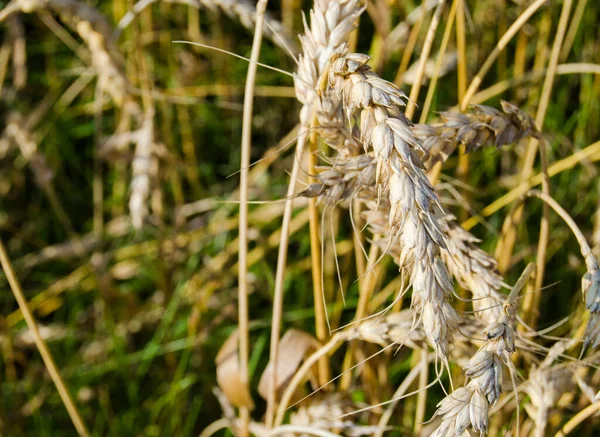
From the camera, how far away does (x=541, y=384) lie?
40.1 inches

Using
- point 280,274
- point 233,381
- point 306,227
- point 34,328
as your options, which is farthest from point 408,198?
point 306,227

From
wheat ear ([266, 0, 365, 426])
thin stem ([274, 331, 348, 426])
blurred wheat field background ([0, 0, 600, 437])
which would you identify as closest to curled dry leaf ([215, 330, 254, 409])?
blurred wheat field background ([0, 0, 600, 437])

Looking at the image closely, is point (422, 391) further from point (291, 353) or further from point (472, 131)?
point (472, 131)

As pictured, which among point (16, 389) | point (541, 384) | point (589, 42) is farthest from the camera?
point (589, 42)

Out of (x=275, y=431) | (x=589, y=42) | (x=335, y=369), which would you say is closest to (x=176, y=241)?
(x=335, y=369)

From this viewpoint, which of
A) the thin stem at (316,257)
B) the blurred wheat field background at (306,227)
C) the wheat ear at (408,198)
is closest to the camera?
the wheat ear at (408,198)

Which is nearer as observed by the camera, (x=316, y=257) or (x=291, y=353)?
(x=316, y=257)

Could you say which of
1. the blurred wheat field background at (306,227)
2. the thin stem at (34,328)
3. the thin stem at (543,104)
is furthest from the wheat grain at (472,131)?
the thin stem at (34,328)

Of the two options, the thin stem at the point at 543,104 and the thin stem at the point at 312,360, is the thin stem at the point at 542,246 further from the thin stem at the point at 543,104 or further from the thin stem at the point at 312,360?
the thin stem at the point at 312,360

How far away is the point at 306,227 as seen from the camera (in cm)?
188

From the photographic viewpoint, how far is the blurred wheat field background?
852 millimetres

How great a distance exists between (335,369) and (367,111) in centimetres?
103

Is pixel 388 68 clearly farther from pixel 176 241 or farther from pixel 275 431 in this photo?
pixel 275 431

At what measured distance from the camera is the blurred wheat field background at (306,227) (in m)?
0.85
